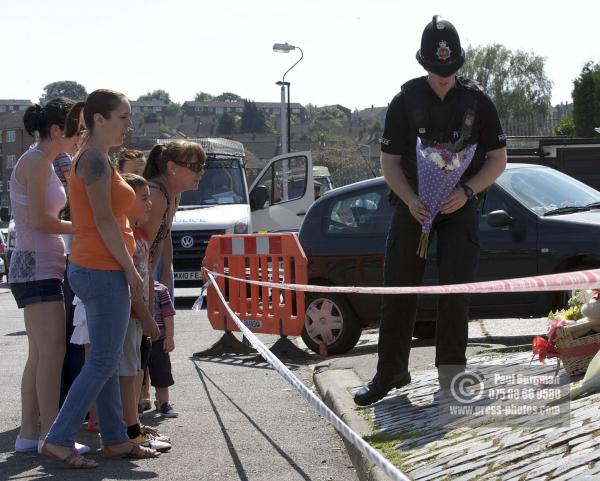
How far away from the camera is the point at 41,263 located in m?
6.52

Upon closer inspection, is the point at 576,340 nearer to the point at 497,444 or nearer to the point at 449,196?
the point at 449,196

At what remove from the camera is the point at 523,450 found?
4.91 meters

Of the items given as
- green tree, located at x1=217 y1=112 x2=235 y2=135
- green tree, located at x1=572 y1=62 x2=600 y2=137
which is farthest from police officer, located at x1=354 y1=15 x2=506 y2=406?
green tree, located at x1=217 y1=112 x2=235 y2=135

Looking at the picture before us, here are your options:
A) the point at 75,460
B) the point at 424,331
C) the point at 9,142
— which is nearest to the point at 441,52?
the point at 75,460

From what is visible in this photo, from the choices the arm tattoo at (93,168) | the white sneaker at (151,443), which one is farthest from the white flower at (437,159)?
the white sneaker at (151,443)

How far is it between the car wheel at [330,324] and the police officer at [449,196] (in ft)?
13.9

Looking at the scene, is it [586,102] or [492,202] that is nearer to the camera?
[492,202]

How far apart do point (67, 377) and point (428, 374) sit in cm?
230

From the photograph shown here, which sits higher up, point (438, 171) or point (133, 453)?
point (438, 171)

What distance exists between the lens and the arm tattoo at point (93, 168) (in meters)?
5.82

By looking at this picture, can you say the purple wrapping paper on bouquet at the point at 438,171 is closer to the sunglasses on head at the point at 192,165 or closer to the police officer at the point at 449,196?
the police officer at the point at 449,196

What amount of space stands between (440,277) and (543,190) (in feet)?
15.6

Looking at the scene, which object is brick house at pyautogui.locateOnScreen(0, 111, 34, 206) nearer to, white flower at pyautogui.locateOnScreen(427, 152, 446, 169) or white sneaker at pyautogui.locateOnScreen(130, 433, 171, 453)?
white sneaker at pyautogui.locateOnScreen(130, 433, 171, 453)

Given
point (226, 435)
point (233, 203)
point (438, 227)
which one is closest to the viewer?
point (438, 227)
